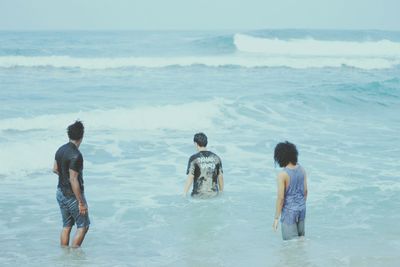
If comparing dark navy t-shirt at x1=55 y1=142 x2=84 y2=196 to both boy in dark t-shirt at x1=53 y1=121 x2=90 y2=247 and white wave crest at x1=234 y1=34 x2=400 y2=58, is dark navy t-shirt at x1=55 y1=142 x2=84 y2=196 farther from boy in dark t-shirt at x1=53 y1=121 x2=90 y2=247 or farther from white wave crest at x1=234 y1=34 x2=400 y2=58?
white wave crest at x1=234 y1=34 x2=400 y2=58

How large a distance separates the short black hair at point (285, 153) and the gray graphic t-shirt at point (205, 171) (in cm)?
249

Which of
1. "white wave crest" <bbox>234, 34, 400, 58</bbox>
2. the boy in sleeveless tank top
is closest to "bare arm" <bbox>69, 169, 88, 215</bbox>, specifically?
the boy in sleeveless tank top

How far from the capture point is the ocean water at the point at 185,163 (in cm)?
768

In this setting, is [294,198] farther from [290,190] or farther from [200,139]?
[200,139]

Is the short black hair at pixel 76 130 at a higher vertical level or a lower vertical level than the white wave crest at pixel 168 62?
lower

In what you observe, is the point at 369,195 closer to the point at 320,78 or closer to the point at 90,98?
the point at 90,98

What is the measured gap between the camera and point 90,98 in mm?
23984

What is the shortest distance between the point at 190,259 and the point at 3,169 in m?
6.56

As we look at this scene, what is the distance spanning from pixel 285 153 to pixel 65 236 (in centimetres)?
292

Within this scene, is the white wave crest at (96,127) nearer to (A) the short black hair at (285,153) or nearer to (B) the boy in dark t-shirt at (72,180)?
(B) the boy in dark t-shirt at (72,180)

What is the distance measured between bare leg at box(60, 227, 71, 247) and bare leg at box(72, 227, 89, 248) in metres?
0.11

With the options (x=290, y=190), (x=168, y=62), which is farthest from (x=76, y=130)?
(x=168, y=62)

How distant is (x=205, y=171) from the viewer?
909cm

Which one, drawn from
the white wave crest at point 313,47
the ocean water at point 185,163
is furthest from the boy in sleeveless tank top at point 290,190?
the white wave crest at point 313,47
